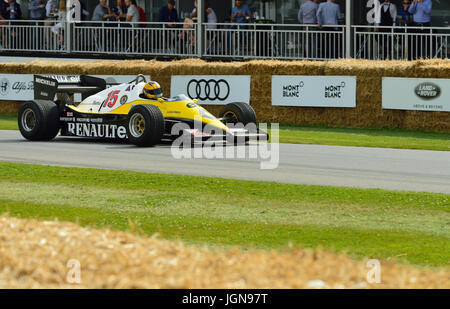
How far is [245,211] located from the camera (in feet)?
34.8

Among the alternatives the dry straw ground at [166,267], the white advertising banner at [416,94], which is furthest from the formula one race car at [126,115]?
the dry straw ground at [166,267]

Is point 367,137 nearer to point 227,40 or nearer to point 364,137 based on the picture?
point 364,137

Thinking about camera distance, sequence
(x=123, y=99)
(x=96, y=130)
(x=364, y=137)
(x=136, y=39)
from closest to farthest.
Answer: (x=123, y=99) → (x=96, y=130) → (x=364, y=137) → (x=136, y=39)

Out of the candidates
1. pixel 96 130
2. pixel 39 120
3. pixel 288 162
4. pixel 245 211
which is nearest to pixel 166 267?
pixel 245 211

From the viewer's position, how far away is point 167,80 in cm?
2469

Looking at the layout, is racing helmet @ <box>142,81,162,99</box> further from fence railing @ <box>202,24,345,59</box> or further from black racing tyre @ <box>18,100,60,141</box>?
fence railing @ <box>202,24,345,59</box>

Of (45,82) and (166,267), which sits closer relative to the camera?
(166,267)

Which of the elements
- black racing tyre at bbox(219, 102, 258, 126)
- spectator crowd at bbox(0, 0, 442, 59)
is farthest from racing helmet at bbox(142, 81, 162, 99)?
spectator crowd at bbox(0, 0, 442, 59)

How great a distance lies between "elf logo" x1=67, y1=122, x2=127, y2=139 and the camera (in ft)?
59.7

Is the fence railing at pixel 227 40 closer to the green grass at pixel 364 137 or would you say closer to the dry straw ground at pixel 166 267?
the green grass at pixel 364 137

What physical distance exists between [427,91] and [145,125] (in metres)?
6.90

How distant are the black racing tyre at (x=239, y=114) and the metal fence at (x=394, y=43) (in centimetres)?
676

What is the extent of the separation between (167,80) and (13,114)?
5.14m

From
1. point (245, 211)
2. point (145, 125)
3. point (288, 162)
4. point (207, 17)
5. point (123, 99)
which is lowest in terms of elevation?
point (245, 211)
